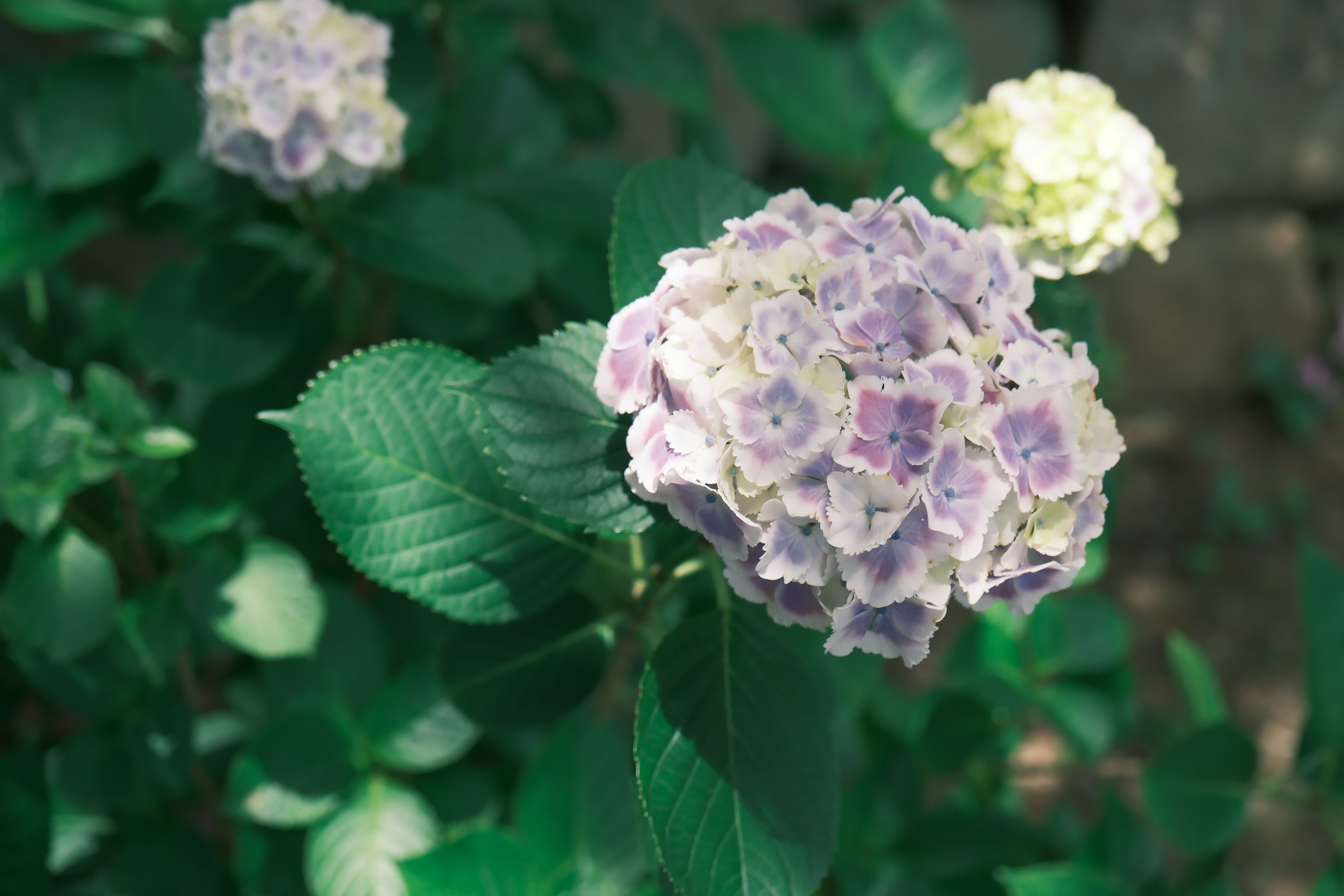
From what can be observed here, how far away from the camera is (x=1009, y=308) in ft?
2.15

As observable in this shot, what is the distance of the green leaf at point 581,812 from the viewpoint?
1013mm

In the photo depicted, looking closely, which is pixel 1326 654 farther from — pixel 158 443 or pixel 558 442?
pixel 158 443

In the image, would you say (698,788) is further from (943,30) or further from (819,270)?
(943,30)

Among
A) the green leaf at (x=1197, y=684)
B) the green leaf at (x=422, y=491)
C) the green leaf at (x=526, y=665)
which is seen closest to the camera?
the green leaf at (x=422, y=491)

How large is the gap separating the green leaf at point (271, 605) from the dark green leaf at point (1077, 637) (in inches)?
33.2

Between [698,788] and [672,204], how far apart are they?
1.39ft

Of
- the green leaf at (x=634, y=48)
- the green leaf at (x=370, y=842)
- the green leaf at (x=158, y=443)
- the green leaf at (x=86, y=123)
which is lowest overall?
the green leaf at (x=370, y=842)

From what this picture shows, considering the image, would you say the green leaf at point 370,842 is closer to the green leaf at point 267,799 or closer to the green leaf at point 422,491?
the green leaf at point 267,799

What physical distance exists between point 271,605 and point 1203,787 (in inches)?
38.9

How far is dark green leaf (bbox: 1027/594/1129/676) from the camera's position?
4.25ft

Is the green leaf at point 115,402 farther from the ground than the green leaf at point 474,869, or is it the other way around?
the green leaf at point 115,402

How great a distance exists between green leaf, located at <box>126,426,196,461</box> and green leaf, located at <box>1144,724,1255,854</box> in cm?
102

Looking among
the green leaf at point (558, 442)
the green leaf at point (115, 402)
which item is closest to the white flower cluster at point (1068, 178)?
the green leaf at point (558, 442)

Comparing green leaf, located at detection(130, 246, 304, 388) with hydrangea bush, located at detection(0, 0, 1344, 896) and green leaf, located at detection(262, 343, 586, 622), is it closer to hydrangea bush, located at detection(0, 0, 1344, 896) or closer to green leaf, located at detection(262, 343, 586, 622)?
hydrangea bush, located at detection(0, 0, 1344, 896)
